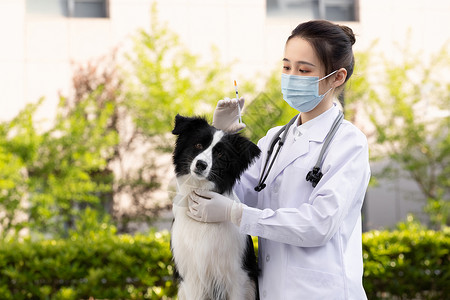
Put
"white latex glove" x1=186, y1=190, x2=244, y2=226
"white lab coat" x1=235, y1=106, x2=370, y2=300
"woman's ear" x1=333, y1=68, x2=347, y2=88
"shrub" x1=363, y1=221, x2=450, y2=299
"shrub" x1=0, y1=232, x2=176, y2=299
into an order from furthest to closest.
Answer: "shrub" x1=363, y1=221, x2=450, y2=299, "shrub" x1=0, y1=232, x2=176, y2=299, "woman's ear" x1=333, y1=68, x2=347, y2=88, "white latex glove" x1=186, y1=190, x2=244, y2=226, "white lab coat" x1=235, y1=106, x2=370, y2=300

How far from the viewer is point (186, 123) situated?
9.16 ft

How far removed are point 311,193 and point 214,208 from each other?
0.45 metres

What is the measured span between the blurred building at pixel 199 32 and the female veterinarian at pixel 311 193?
26.6ft

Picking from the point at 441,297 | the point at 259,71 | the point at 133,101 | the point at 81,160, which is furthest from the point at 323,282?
the point at 259,71

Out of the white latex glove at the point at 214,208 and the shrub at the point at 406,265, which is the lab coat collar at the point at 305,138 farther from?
the shrub at the point at 406,265

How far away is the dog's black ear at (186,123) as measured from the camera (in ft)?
9.12

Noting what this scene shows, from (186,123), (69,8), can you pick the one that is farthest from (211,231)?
(69,8)

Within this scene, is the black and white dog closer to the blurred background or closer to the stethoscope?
the stethoscope

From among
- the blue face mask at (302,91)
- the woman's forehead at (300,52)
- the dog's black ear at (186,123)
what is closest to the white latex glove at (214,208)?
the dog's black ear at (186,123)

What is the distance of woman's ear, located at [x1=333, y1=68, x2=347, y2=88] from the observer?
255 cm

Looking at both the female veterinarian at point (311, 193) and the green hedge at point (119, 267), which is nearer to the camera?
the female veterinarian at point (311, 193)

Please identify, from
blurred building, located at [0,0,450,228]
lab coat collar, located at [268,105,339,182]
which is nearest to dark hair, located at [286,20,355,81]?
lab coat collar, located at [268,105,339,182]

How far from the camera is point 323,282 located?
2.33 m

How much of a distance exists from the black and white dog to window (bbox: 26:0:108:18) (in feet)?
31.8
